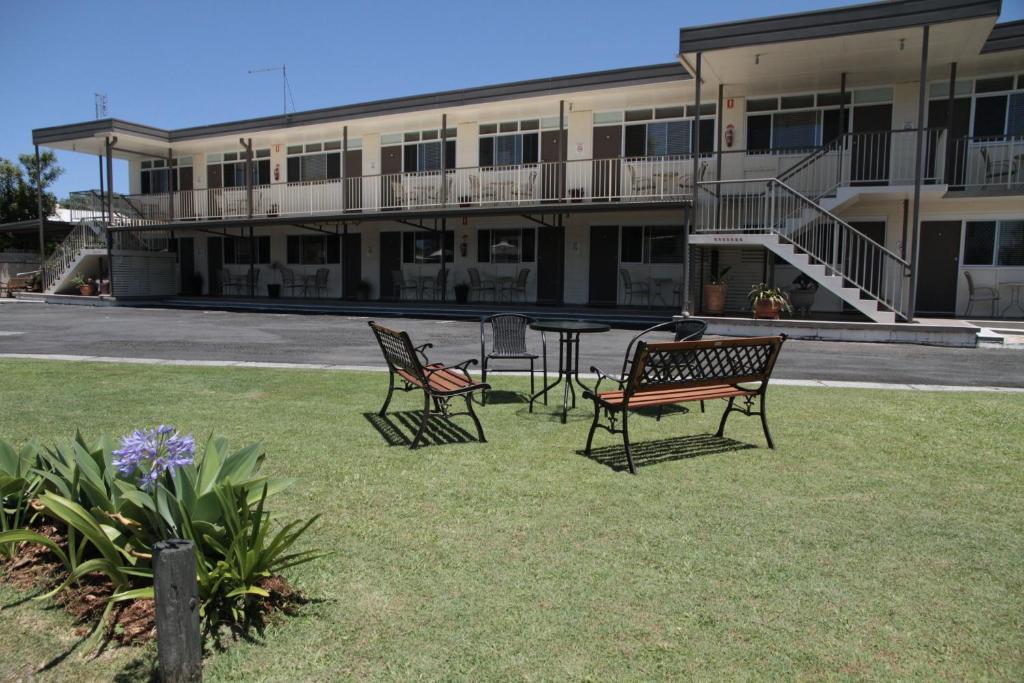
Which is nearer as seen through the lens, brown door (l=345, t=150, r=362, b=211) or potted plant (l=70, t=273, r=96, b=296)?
brown door (l=345, t=150, r=362, b=211)

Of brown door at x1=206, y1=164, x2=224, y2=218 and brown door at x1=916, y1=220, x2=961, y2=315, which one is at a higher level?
brown door at x1=206, y1=164, x2=224, y2=218

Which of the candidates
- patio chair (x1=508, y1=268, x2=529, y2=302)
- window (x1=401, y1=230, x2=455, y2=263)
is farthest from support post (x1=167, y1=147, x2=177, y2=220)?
patio chair (x1=508, y1=268, x2=529, y2=302)

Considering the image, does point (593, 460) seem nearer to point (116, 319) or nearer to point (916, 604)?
point (916, 604)

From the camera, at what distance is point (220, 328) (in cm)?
1549

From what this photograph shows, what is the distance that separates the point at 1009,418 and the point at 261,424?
7001 mm

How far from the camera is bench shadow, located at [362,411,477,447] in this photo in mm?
5734

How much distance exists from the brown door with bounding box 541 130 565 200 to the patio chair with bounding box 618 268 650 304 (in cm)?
281

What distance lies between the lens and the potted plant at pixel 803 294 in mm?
14859

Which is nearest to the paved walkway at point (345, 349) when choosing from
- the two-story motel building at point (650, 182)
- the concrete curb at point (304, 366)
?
the concrete curb at point (304, 366)

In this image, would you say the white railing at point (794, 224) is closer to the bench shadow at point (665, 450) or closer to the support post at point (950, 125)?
the support post at point (950, 125)

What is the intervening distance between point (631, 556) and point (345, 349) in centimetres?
917

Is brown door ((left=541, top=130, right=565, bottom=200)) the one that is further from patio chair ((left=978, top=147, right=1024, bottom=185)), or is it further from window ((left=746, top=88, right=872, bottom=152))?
patio chair ((left=978, top=147, right=1024, bottom=185))

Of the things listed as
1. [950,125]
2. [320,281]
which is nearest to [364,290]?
[320,281]

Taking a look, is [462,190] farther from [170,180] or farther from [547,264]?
[170,180]
